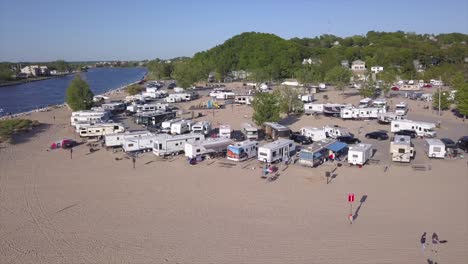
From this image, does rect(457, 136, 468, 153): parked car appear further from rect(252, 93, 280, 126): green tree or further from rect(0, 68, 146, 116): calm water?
rect(0, 68, 146, 116): calm water

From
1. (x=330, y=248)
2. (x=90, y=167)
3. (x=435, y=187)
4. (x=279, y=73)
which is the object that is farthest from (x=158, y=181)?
(x=279, y=73)

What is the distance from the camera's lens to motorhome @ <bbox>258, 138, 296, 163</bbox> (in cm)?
1680

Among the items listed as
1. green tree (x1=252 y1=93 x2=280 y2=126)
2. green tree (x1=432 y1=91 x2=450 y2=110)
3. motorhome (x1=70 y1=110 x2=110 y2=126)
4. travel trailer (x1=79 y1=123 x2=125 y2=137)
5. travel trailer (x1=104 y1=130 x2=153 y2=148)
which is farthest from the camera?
green tree (x1=432 y1=91 x2=450 y2=110)

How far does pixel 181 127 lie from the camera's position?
2309 centimetres

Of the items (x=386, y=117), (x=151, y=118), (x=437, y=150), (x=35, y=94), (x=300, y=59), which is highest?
(x=300, y=59)

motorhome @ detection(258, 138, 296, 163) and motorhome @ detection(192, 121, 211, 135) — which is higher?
motorhome @ detection(192, 121, 211, 135)

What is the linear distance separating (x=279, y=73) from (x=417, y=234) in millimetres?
63459

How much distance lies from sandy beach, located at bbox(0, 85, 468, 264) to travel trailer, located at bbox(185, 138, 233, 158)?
54 centimetres

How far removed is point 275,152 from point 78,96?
21267 mm

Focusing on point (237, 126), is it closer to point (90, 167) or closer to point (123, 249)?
point (90, 167)

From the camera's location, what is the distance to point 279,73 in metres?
72.1

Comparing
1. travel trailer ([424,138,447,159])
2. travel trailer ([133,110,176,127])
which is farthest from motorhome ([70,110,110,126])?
travel trailer ([424,138,447,159])

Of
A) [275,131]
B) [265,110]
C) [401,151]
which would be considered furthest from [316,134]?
Answer: [401,151]

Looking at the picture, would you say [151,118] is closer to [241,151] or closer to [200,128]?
[200,128]
